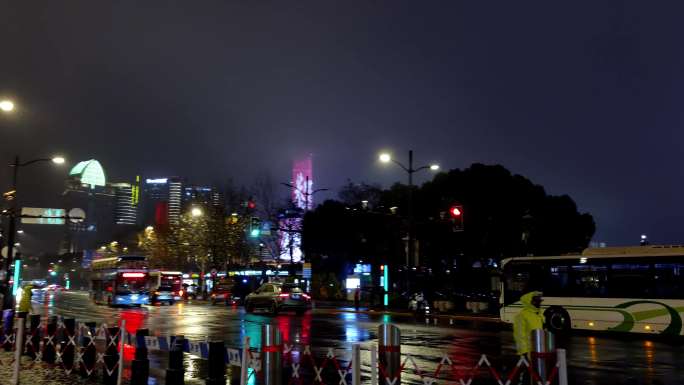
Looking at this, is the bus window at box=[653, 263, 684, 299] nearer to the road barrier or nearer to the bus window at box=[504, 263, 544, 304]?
the bus window at box=[504, 263, 544, 304]

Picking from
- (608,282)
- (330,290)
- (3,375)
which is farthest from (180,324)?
(330,290)

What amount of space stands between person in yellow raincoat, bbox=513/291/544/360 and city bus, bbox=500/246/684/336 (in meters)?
15.6

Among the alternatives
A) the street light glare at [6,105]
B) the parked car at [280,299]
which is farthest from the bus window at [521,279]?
the street light glare at [6,105]

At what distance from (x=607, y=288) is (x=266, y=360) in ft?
63.9

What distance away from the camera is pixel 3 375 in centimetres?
1247

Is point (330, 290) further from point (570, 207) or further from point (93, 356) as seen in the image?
point (93, 356)

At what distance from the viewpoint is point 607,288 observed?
77.9ft

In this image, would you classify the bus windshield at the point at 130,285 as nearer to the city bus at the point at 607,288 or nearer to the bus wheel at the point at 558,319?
the city bus at the point at 607,288

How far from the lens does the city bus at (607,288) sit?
2225 centimetres

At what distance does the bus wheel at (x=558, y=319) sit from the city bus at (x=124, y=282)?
32.9 meters

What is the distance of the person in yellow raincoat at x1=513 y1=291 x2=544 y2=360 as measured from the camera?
8977 millimetres

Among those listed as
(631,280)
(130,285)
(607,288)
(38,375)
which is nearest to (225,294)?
(130,285)

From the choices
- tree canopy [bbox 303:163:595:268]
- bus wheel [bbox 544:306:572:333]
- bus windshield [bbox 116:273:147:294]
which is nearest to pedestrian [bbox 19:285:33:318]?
bus wheel [bbox 544:306:572:333]

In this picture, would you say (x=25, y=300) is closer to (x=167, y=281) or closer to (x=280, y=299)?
(x=280, y=299)
